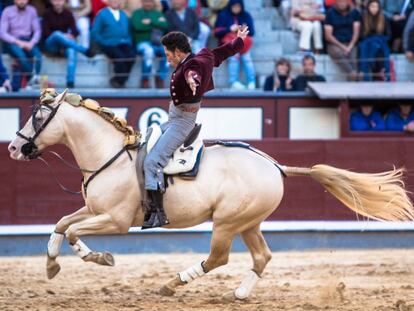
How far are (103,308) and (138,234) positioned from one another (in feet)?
15.5

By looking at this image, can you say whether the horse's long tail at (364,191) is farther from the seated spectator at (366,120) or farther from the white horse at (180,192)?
the seated spectator at (366,120)

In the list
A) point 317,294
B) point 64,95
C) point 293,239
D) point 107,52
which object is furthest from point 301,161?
point 64,95

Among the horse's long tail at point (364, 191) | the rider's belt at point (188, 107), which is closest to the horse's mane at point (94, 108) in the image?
the rider's belt at point (188, 107)

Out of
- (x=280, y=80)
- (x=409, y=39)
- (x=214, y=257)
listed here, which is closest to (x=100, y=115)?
(x=214, y=257)

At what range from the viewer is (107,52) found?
45.7ft

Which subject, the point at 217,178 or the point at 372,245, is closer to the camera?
the point at 217,178

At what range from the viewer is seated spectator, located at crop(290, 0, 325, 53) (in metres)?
14.4

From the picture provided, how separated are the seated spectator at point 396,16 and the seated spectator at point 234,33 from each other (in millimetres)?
1908

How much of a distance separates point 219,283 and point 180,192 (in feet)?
5.87

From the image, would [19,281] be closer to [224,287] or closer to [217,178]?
[224,287]

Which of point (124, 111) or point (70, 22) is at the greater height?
point (70, 22)

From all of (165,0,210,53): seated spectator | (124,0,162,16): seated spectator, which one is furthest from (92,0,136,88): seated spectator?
(165,0,210,53): seated spectator

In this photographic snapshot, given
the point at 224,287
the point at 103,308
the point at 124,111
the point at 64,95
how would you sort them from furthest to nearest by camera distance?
1. the point at 124,111
2. the point at 224,287
3. the point at 64,95
4. the point at 103,308

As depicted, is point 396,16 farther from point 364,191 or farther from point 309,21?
point 364,191
